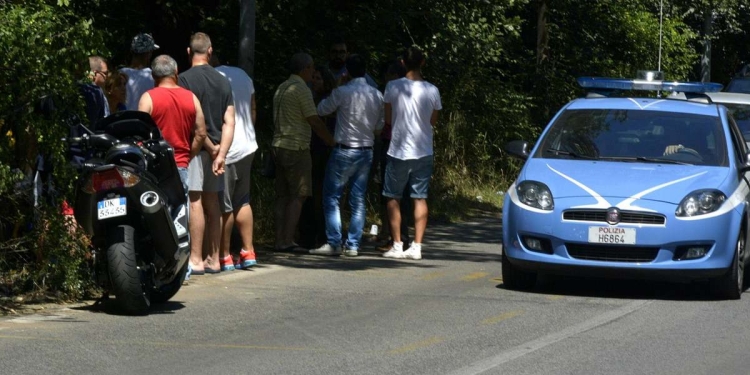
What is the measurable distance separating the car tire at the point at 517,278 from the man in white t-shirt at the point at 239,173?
2283 mm

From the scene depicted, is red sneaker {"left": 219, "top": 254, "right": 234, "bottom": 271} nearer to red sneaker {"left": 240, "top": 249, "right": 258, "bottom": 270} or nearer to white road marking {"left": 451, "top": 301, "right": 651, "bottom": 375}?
red sneaker {"left": 240, "top": 249, "right": 258, "bottom": 270}

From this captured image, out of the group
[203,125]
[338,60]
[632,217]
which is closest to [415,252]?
[338,60]

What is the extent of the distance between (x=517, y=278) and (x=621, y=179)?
115cm

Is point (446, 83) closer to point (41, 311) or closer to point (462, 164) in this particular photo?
point (462, 164)

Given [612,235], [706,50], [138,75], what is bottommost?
[612,235]

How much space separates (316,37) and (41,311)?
823 cm

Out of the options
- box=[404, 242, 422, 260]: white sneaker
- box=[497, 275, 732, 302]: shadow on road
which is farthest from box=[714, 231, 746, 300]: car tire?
box=[404, 242, 422, 260]: white sneaker

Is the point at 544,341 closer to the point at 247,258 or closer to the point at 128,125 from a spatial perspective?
the point at 128,125

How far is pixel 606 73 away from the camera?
2825 centimetres

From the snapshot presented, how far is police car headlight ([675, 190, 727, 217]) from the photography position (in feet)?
35.2

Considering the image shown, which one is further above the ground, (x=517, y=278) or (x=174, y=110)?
(x=174, y=110)

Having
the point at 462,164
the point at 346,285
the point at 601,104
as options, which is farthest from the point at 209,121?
the point at 462,164

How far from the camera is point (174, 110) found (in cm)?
1098

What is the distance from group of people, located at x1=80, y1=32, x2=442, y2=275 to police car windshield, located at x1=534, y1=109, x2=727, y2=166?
181cm
